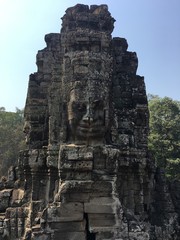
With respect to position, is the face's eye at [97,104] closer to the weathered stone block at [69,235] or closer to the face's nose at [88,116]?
the face's nose at [88,116]

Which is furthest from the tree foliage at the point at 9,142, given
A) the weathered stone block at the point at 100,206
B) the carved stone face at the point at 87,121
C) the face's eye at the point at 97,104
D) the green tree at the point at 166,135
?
the weathered stone block at the point at 100,206

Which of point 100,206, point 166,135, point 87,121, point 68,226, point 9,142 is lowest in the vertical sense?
point 68,226

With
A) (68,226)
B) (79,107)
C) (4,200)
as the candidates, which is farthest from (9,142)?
(68,226)

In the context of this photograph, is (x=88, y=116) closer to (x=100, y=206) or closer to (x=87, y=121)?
(x=87, y=121)

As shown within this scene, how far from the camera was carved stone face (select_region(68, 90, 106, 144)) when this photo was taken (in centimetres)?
518

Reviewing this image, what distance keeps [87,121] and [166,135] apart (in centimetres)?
1456

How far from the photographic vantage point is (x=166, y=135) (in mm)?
18781

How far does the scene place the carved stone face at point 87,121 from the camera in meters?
5.18

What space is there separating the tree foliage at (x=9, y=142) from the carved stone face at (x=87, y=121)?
21.1 metres

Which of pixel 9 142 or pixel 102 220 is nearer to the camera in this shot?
pixel 102 220

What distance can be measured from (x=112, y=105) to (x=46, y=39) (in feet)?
7.59

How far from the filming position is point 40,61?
6617 millimetres

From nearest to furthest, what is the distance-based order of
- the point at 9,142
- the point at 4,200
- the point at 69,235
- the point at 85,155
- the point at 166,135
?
the point at 69,235
the point at 85,155
the point at 4,200
the point at 166,135
the point at 9,142

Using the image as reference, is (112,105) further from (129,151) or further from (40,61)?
Result: (40,61)
